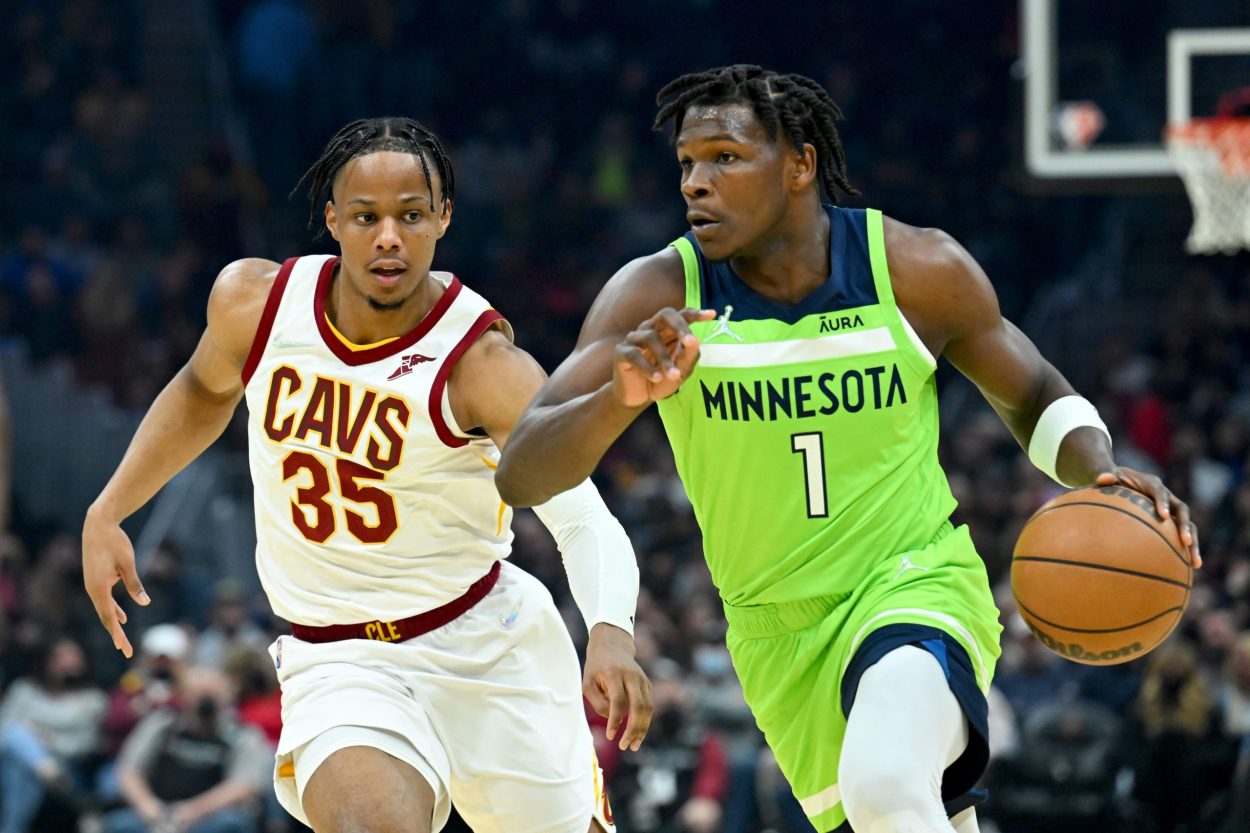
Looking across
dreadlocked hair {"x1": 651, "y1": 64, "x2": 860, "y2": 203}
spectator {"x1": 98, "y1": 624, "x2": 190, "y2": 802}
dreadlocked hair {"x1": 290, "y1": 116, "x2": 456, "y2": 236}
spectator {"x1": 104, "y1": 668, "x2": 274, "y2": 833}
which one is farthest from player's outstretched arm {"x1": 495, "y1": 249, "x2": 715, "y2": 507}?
spectator {"x1": 98, "y1": 624, "x2": 190, "y2": 802}

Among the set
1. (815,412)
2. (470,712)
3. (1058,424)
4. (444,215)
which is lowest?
(470,712)

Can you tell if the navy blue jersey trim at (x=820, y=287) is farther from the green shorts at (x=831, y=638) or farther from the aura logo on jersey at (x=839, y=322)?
the green shorts at (x=831, y=638)

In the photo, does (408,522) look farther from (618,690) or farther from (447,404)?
(618,690)

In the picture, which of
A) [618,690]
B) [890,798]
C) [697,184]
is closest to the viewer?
[890,798]

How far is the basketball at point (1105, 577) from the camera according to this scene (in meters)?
4.22

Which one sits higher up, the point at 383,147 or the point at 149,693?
the point at 383,147

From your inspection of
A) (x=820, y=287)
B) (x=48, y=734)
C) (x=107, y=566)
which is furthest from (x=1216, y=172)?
(x=48, y=734)

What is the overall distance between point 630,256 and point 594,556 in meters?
11.2

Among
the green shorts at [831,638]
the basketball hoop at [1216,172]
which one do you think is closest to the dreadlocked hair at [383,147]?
the green shorts at [831,638]

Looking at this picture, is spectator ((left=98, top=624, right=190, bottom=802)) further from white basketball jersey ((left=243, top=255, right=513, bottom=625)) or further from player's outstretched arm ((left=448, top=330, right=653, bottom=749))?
player's outstretched arm ((left=448, top=330, right=653, bottom=749))

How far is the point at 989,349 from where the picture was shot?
461cm

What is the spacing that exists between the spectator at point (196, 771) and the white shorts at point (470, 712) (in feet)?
17.2

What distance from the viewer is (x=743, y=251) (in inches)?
179

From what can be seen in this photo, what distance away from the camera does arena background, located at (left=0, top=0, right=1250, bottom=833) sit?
9812 millimetres
